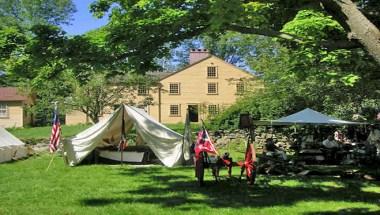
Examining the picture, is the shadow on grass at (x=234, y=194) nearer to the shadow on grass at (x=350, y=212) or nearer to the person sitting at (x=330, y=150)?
the shadow on grass at (x=350, y=212)

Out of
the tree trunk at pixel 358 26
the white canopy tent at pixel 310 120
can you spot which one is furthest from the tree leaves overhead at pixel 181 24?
the white canopy tent at pixel 310 120

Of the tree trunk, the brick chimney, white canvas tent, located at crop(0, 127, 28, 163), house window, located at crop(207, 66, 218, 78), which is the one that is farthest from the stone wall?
the brick chimney

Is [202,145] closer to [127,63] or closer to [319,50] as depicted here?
[127,63]

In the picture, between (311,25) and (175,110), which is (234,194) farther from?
(175,110)

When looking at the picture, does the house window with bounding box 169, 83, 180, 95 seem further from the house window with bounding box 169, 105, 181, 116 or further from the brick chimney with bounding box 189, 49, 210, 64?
the brick chimney with bounding box 189, 49, 210, 64

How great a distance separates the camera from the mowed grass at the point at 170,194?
32.3ft

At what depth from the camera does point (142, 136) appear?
63.3 ft

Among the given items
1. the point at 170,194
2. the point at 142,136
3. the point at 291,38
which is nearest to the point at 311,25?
the point at 291,38

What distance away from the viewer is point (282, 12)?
10.3 metres

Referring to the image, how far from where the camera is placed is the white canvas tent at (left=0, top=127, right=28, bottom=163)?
19906mm

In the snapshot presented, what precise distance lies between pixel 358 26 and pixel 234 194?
597 cm

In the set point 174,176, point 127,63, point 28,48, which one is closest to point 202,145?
point 174,176

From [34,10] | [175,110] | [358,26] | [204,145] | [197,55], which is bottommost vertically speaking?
[204,145]

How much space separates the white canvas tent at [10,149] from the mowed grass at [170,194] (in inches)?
148
